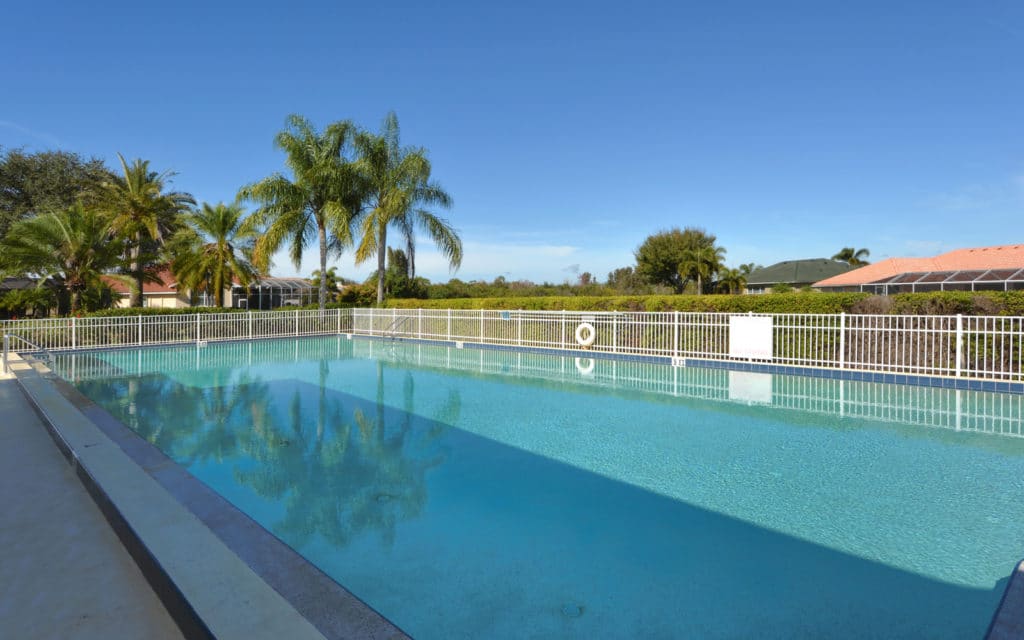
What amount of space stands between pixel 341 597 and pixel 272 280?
122ft

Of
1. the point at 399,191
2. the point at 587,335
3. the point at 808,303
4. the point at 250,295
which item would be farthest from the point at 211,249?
the point at 808,303

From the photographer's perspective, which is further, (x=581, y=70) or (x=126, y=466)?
(x=581, y=70)

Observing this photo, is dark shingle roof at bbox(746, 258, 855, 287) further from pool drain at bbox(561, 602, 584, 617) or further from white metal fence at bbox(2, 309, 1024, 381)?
pool drain at bbox(561, 602, 584, 617)

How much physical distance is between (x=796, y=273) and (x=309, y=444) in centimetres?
4426

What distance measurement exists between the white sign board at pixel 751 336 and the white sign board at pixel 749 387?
705mm

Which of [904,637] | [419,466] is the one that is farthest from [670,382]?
[904,637]

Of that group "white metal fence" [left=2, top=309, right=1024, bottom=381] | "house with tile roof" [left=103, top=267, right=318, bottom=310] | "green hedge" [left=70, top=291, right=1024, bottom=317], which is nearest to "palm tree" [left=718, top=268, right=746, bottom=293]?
"house with tile roof" [left=103, top=267, right=318, bottom=310]

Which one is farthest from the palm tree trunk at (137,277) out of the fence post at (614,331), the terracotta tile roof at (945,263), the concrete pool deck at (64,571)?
the terracotta tile roof at (945,263)

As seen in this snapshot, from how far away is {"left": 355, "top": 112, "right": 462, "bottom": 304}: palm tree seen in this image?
73.6 ft

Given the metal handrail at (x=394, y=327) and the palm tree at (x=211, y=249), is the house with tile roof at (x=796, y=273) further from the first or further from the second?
the palm tree at (x=211, y=249)

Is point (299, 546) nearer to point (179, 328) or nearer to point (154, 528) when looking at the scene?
point (154, 528)

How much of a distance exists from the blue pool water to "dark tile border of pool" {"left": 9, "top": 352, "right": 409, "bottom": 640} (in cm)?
26

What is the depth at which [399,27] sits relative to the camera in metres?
15.1

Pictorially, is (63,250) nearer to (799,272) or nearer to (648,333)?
(648,333)
